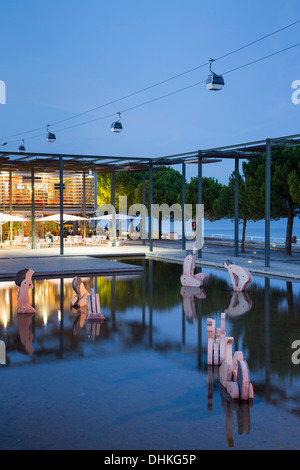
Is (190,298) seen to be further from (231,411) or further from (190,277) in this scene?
(231,411)

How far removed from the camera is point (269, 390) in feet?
22.5

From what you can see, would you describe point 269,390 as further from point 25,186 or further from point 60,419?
point 25,186

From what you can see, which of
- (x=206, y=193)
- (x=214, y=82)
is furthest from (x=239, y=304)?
(x=206, y=193)

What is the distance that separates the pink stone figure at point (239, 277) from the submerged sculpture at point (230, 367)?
6615 mm

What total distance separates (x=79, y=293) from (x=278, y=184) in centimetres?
1586

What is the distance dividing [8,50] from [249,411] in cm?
3865

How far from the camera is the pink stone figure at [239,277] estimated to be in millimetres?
14578

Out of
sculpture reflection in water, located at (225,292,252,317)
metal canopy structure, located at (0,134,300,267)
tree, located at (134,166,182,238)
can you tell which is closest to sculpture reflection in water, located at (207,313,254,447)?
sculpture reflection in water, located at (225,292,252,317)

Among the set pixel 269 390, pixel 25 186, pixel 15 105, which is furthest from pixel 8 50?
pixel 15 105

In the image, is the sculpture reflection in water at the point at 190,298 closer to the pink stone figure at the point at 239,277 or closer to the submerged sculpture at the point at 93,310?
the pink stone figure at the point at 239,277

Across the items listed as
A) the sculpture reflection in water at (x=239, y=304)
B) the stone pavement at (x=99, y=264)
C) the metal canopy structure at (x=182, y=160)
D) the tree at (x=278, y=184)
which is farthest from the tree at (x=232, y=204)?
the sculpture reflection in water at (x=239, y=304)

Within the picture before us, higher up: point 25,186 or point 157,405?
point 25,186

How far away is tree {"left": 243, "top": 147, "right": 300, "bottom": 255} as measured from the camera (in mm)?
25906

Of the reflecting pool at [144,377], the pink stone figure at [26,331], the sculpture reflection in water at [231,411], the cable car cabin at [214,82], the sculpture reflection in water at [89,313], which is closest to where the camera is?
the reflecting pool at [144,377]
